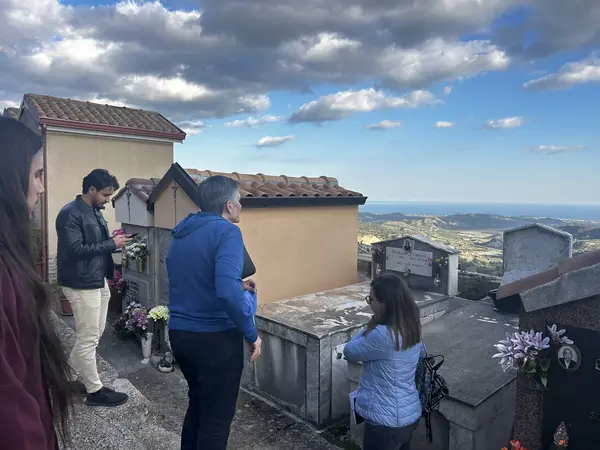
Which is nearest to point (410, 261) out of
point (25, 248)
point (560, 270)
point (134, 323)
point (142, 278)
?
point (560, 270)

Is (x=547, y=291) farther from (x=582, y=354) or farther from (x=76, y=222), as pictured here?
(x=76, y=222)

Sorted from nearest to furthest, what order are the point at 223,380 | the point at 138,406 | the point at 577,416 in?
the point at 223,380, the point at 577,416, the point at 138,406

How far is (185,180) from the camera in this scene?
22.2 ft

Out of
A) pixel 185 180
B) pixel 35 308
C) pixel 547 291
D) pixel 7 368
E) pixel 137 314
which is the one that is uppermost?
pixel 185 180

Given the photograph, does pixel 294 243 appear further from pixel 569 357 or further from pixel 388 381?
pixel 569 357

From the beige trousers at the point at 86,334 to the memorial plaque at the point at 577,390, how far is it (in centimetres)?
367

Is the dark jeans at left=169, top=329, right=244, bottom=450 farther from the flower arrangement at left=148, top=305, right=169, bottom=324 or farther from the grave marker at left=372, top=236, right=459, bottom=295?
the grave marker at left=372, top=236, right=459, bottom=295

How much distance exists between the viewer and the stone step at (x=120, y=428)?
3.14m

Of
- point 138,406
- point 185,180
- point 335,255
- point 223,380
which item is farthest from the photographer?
point 335,255

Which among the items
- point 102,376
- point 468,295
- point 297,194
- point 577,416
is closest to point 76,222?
point 102,376

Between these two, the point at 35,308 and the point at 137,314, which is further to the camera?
the point at 137,314

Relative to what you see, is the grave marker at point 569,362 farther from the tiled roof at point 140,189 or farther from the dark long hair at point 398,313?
the tiled roof at point 140,189

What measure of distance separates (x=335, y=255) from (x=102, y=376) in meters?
4.47

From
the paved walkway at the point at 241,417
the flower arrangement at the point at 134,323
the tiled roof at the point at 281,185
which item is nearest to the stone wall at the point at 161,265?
the flower arrangement at the point at 134,323
